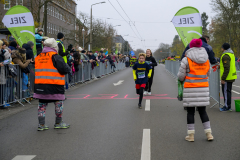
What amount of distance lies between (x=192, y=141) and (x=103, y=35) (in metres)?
55.5

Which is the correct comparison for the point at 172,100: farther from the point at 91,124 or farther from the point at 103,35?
the point at 103,35

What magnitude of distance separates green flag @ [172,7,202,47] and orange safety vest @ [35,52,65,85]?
664 centimetres

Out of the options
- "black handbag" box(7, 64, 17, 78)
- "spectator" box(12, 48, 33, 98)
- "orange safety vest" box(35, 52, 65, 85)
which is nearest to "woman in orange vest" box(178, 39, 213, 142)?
"orange safety vest" box(35, 52, 65, 85)

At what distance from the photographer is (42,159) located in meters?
4.54

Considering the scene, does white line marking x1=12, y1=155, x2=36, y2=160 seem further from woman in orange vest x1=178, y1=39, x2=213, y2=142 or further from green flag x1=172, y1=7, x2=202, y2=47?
green flag x1=172, y1=7, x2=202, y2=47

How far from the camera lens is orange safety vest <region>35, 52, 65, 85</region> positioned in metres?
6.29

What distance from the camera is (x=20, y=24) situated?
11141mm

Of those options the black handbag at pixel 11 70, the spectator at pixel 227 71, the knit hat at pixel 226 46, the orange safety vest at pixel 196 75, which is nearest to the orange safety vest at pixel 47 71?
the orange safety vest at pixel 196 75

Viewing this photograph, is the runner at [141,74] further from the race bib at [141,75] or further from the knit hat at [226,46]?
the knit hat at [226,46]

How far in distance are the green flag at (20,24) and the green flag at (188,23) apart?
5.30 meters

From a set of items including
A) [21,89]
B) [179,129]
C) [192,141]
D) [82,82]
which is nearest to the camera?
[192,141]

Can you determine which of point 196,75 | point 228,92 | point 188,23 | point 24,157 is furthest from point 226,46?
point 24,157

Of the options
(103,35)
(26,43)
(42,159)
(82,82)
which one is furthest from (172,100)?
(103,35)

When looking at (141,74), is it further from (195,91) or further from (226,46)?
(195,91)
